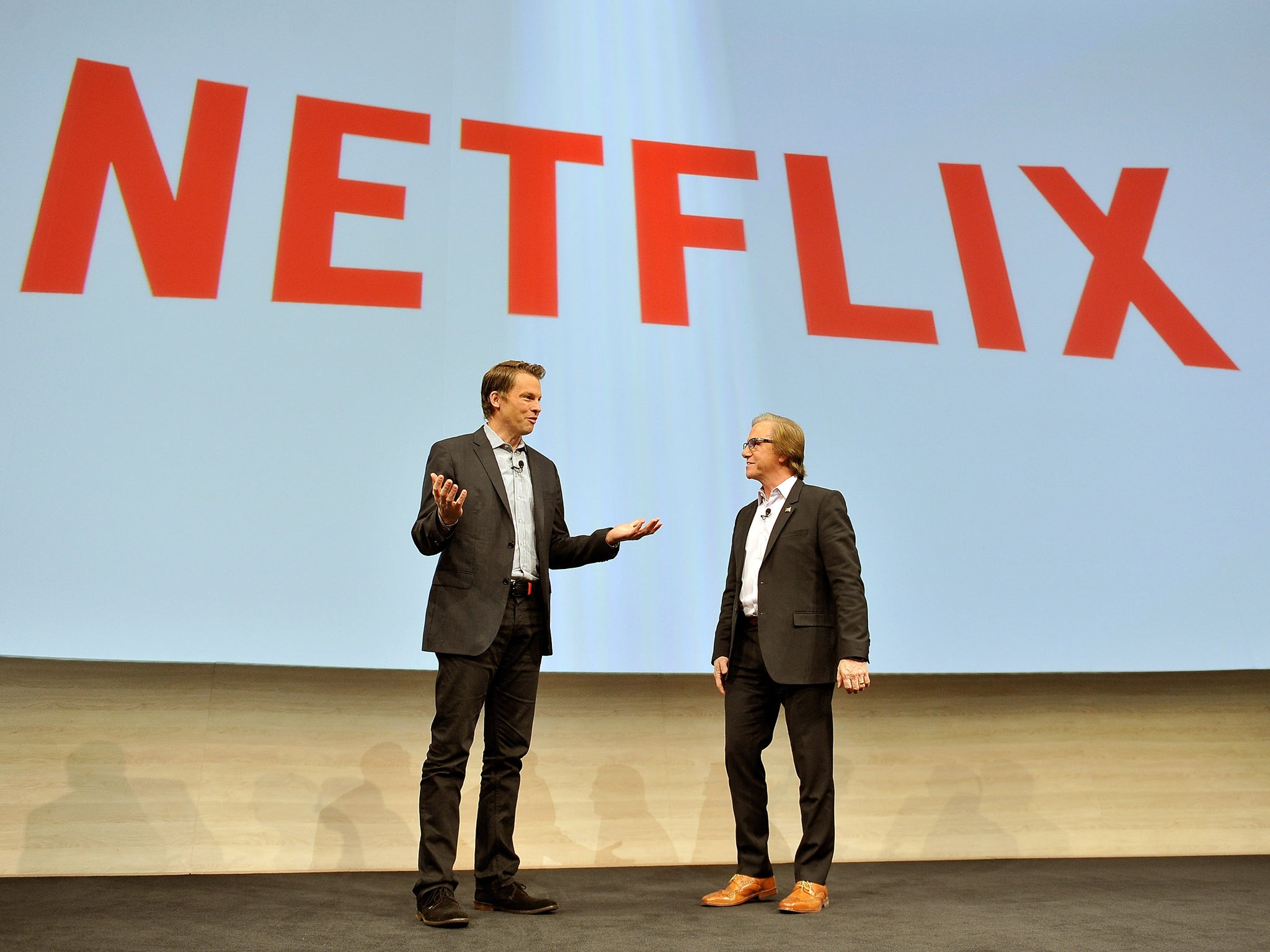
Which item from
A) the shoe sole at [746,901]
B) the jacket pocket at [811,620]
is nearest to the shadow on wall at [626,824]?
the shoe sole at [746,901]

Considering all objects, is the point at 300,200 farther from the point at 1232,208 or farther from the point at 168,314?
the point at 1232,208

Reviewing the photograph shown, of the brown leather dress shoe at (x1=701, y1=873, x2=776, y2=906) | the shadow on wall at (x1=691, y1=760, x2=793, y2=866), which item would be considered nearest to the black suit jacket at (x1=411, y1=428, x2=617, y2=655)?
the brown leather dress shoe at (x1=701, y1=873, x2=776, y2=906)

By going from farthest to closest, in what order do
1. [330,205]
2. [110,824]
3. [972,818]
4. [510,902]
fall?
[972,818]
[330,205]
[110,824]
[510,902]

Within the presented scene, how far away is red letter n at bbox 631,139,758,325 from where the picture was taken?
11.1ft

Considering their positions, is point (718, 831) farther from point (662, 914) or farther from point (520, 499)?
point (520, 499)

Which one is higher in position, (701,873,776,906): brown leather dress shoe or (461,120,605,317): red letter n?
(461,120,605,317): red letter n

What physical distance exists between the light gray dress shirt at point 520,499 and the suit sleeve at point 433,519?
14 centimetres

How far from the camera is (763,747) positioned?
8.64ft

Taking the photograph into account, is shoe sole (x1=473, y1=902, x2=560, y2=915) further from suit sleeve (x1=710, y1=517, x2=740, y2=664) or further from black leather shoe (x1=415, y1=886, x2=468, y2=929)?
suit sleeve (x1=710, y1=517, x2=740, y2=664)

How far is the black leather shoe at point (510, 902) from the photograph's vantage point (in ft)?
7.96

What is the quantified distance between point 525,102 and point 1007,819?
313 centimetres

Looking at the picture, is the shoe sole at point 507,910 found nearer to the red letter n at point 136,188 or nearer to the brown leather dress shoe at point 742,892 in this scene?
the brown leather dress shoe at point 742,892

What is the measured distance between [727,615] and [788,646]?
0.25m

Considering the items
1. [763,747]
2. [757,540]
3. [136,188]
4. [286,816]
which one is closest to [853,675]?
[763,747]
